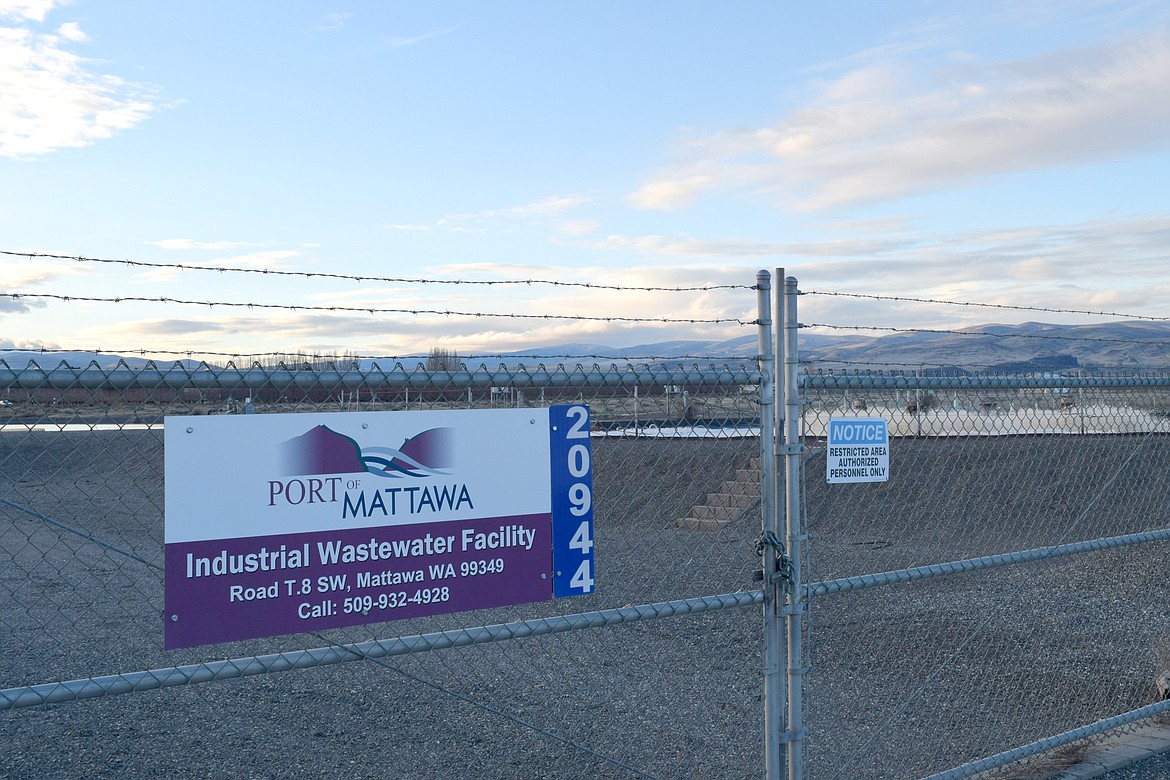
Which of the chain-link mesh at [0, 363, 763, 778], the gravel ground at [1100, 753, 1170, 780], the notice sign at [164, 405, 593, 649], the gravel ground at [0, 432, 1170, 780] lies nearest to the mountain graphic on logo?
the notice sign at [164, 405, 593, 649]

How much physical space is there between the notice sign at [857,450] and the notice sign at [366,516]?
1200mm

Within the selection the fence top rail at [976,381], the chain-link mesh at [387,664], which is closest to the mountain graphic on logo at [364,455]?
the chain-link mesh at [387,664]

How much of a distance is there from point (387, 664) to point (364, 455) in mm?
4676

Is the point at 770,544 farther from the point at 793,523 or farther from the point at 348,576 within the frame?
the point at 348,576

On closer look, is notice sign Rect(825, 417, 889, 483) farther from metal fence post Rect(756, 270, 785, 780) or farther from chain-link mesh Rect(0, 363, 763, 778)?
A: chain-link mesh Rect(0, 363, 763, 778)

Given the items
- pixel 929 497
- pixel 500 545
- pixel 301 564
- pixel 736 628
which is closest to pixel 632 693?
pixel 736 628

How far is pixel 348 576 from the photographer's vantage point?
3.48 m

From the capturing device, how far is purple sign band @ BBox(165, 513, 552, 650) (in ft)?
10.7

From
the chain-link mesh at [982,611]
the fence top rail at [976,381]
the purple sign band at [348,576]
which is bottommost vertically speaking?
the chain-link mesh at [982,611]

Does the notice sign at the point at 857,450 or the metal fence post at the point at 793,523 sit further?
the notice sign at the point at 857,450

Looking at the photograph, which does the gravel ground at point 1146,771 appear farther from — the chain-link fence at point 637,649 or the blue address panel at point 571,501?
the blue address panel at point 571,501

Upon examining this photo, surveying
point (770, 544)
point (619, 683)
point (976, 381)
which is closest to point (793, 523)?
point (770, 544)

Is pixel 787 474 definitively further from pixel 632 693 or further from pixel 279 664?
pixel 632 693

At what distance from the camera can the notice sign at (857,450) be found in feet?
14.8
